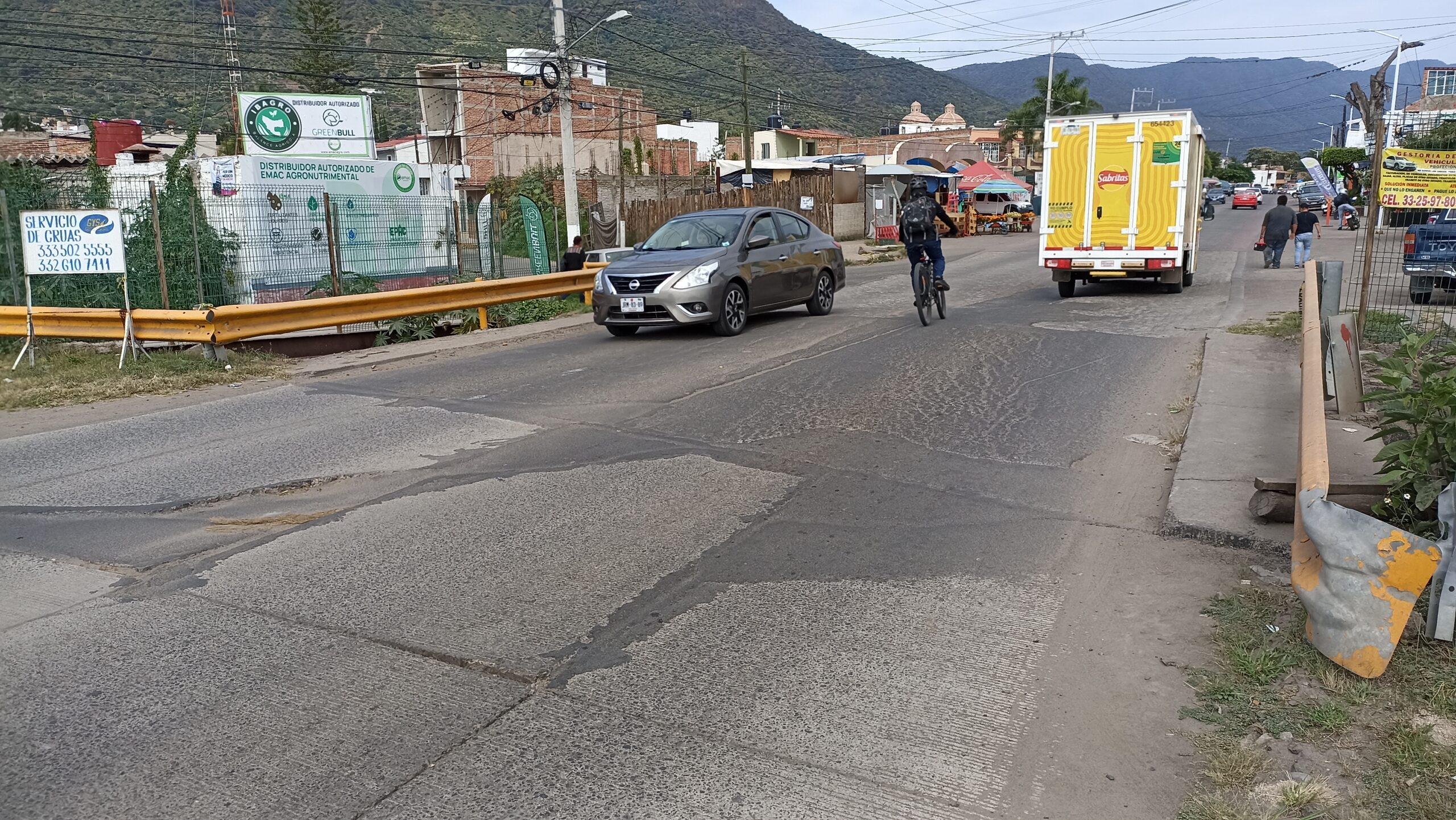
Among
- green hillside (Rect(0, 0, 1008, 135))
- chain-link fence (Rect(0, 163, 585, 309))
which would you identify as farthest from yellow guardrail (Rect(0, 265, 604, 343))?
green hillside (Rect(0, 0, 1008, 135))

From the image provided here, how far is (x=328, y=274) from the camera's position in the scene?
17.0 meters

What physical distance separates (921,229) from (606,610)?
33.8 feet

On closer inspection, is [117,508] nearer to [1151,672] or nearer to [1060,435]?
[1151,672]

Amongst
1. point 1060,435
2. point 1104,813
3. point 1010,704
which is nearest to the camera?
point 1104,813

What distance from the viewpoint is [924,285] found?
13727mm

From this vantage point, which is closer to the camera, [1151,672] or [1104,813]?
[1104,813]

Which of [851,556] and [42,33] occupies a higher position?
[42,33]

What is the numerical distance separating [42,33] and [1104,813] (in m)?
60.1

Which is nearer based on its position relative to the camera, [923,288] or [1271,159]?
[923,288]

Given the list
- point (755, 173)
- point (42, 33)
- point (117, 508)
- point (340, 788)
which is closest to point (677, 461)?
point (117, 508)

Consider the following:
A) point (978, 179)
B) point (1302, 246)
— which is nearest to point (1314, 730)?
point (1302, 246)

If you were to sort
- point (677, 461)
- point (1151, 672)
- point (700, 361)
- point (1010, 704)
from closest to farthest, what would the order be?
point (1010, 704) < point (1151, 672) < point (677, 461) < point (700, 361)

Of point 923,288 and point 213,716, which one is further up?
point 923,288

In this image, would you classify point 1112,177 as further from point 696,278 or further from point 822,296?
point 696,278
